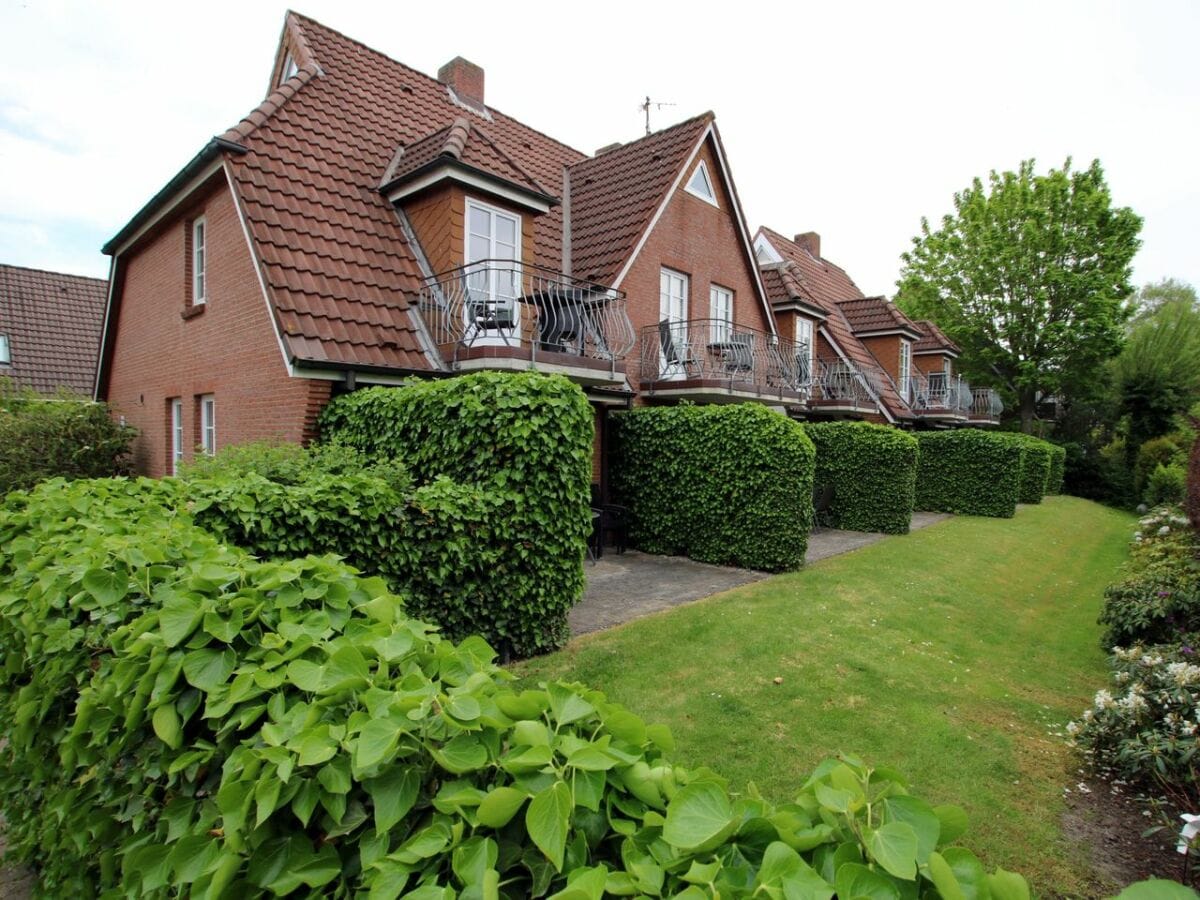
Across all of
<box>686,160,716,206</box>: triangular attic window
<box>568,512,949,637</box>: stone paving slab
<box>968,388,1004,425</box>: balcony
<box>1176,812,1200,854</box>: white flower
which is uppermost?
<box>686,160,716,206</box>: triangular attic window

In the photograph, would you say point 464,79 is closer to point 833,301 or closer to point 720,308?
point 720,308

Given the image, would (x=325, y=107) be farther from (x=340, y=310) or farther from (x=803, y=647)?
(x=803, y=647)

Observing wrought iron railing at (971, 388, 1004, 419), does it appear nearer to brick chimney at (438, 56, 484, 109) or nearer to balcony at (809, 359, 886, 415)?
balcony at (809, 359, 886, 415)

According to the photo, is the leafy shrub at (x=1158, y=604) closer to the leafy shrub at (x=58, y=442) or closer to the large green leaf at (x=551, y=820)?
the large green leaf at (x=551, y=820)

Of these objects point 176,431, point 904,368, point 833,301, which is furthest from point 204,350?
point 904,368

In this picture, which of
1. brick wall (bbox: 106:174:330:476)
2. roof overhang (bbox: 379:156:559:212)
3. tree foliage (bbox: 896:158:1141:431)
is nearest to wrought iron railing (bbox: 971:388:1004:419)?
tree foliage (bbox: 896:158:1141:431)

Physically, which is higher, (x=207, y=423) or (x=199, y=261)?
(x=199, y=261)

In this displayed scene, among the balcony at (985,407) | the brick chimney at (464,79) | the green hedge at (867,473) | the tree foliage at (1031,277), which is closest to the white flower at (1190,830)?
the green hedge at (867,473)

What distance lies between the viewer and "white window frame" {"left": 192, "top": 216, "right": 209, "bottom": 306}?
1123cm

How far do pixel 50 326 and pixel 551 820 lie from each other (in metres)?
29.6

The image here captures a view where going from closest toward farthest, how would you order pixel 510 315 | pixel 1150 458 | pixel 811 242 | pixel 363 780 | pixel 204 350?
pixel 363 780 → pixel 510 315 → pixel 204 350 → pixel 1150 458 → pixel 811 242

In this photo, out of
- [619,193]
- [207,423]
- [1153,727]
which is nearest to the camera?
[1153,727]

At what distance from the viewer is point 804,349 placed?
Answer: 19078 millimetres

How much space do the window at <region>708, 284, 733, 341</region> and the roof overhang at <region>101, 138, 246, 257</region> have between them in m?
10.1
